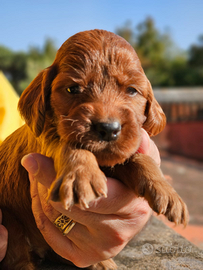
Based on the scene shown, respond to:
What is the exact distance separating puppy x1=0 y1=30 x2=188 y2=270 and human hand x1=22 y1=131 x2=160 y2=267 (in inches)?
5.5

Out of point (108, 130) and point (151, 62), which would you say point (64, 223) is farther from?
point (151, 62)

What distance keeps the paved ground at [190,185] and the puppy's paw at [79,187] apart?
5.64 meters

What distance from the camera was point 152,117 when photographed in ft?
6.96

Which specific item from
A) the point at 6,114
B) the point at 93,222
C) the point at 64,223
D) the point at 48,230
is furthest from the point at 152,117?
the point at 6,114

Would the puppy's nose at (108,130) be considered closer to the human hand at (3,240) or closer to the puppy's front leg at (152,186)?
the puppy's front leg at (152,186)

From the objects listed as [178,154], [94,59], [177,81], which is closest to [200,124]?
[178,154]

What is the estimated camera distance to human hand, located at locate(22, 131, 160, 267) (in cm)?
186

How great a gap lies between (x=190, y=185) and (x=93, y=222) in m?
11.6

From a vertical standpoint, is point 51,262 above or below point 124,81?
below

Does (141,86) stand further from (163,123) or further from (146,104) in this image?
(163,123)

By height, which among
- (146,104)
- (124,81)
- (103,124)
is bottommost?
(146,104)

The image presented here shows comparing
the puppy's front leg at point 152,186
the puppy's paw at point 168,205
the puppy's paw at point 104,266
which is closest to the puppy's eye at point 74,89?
the puppy's front leg at point 152,186

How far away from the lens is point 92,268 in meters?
2.25

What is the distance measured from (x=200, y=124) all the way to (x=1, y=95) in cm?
1752
